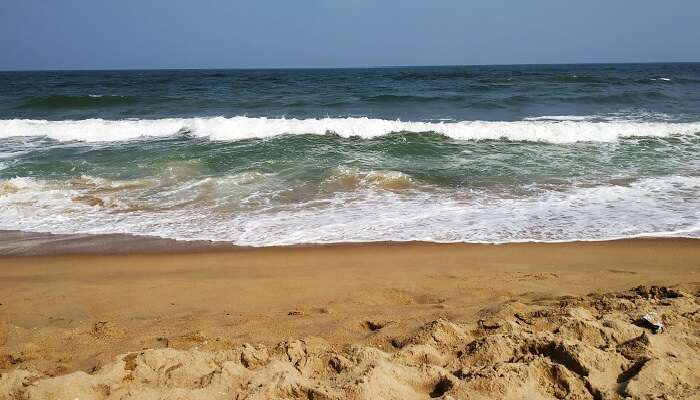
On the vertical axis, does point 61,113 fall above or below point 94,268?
above

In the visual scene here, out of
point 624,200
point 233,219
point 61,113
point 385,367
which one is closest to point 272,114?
point 61,113

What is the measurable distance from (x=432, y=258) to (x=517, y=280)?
982 mm

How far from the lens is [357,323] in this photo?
3.70 metres

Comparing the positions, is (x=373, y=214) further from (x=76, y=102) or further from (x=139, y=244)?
(x=76, y=102)

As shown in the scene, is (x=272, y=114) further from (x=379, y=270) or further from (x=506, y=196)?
(x=379, y=270)

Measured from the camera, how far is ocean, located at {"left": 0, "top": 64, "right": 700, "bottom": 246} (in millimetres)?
6441

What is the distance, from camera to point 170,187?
873 centimetres

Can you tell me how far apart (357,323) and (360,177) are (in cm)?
545

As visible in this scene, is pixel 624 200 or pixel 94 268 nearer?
pixel 94 268

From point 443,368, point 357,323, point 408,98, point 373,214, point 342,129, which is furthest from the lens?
point 408,98

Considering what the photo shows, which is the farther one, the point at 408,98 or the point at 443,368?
the point at 408,98

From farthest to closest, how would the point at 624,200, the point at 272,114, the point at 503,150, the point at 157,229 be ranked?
the point at 272,114, the point at 503,150, the point at 624,200, the point at 157,229

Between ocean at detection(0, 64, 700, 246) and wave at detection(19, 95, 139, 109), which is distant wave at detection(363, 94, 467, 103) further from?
wave at detection(19, 95, 139, 109)

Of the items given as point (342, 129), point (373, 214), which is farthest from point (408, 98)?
point (373, 214)
